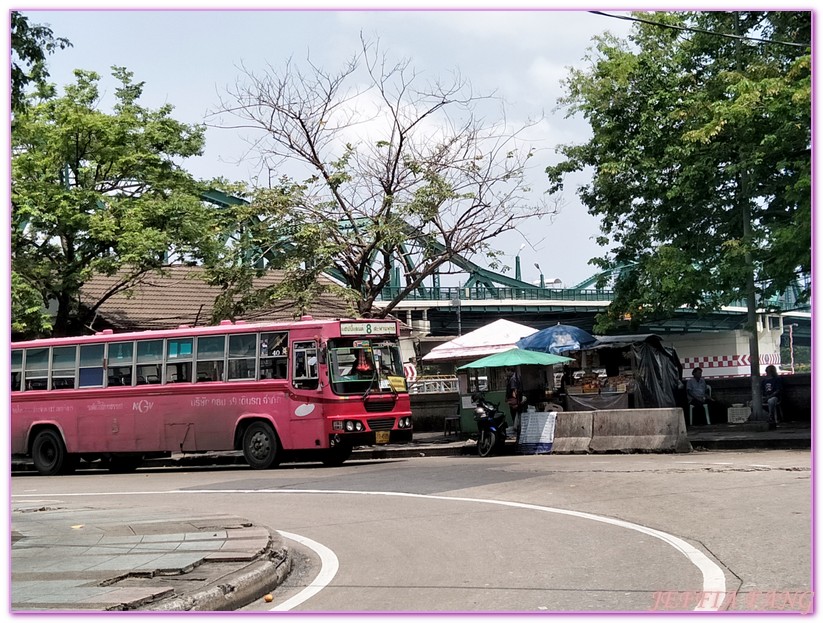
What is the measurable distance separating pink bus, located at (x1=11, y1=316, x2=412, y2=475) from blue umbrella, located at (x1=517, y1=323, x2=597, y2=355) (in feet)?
20.0

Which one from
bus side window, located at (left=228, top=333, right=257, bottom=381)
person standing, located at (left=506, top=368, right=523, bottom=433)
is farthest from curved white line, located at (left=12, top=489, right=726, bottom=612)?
person standing, located at (left=506, top=368, right=523, bottom=433)

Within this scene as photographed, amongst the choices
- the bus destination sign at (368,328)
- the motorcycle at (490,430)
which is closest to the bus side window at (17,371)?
the bus destination sign at (368,328)

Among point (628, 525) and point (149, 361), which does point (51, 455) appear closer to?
point (149, 361)

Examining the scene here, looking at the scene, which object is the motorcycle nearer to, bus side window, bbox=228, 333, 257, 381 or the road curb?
bus side window, bbox=228, 333, 257, 381

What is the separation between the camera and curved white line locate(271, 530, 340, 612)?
7267 millimetres

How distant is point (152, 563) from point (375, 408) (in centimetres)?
1189

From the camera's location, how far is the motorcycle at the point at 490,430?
21594 millimetres

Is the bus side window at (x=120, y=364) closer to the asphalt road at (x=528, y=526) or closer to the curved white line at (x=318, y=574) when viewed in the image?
the asphalt road at (x=528, y=526)

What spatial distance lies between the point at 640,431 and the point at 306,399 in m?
6.85

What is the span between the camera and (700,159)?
866 inches

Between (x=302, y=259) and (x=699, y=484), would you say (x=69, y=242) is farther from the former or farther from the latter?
(x=699, y=484)

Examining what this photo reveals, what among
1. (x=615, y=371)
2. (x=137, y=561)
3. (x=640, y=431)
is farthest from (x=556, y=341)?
(x=137, y=561)

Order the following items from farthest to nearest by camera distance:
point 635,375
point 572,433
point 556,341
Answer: point 635,375
point 556,341
point 572,433

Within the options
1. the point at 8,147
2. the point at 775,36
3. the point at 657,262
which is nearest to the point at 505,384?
the point at 657,262
